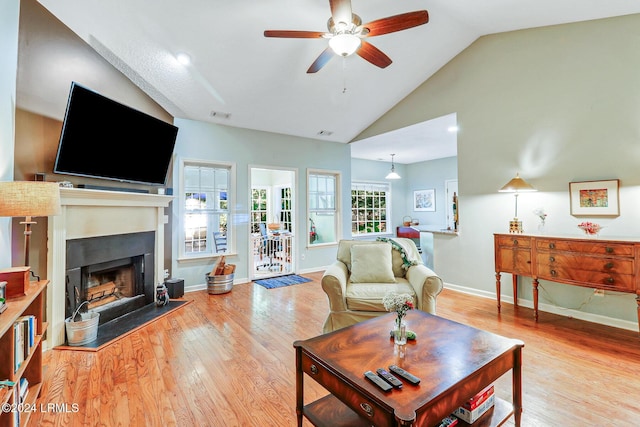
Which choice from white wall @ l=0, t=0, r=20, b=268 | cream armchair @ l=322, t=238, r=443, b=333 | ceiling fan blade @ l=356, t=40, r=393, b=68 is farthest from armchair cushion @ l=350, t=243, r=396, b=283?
white wall @ l=0, t=0, r=20, b=268

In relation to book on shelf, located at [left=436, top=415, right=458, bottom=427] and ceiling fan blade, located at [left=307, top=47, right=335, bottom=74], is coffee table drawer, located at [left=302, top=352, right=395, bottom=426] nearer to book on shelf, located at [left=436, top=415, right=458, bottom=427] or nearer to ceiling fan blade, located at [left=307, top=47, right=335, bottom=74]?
book on shelf, located at [left=436, top=415, right=458, bottom=427]

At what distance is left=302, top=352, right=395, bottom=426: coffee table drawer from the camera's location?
3.65 ft

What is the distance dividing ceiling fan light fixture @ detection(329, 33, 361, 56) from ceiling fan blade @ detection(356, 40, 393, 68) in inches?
13.4

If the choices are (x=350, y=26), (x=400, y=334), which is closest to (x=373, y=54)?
(x=350, y=26)

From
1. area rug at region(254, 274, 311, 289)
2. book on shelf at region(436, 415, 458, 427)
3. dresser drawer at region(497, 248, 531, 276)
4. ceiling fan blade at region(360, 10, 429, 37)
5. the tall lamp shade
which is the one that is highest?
ceiling fan blade at region(360, 10, 429, 37)

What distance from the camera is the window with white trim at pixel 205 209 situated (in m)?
4.49

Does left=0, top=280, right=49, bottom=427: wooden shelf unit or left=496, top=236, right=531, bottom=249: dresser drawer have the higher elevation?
left=496, top=236, right=531, bottom=249: dresser drawer

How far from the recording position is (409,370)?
1334 millimetres

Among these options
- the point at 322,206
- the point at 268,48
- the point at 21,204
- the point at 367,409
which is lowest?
the point at 367,409

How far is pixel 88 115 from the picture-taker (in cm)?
269

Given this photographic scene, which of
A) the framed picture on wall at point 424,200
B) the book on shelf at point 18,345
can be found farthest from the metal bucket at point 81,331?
the framed picture on wall at point 424,200

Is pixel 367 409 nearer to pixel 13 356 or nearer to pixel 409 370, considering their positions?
pixel 409 370

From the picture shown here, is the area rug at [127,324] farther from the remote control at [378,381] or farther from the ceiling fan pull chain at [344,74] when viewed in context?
the ceiling fan pull chain at [344,74]

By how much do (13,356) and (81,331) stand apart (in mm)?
1285
